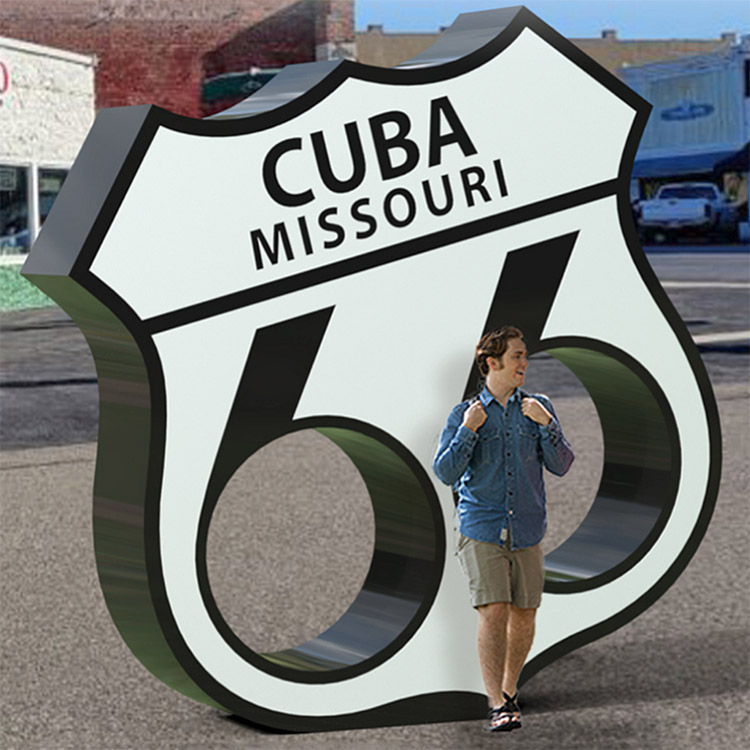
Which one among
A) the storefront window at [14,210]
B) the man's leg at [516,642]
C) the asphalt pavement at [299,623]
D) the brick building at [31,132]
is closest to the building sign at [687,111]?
the brick building at [31,132]

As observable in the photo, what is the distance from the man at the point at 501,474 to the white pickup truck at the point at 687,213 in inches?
1393

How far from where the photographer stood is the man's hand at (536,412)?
4.84 meters

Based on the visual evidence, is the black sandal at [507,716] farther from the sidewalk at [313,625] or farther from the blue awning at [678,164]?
the blue awning at [678,164]

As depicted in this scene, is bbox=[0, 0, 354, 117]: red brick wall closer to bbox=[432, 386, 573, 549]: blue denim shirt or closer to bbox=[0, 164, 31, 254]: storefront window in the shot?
bbox=[0, 164, 31, 254]: storefront window

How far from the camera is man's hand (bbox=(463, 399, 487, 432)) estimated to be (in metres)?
4.79

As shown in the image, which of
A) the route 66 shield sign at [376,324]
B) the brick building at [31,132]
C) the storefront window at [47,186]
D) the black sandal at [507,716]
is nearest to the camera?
the route 66 shield sign at [376,324]

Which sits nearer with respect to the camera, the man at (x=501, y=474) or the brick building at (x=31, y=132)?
the man at (x=501, y=474)

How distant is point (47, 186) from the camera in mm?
25594

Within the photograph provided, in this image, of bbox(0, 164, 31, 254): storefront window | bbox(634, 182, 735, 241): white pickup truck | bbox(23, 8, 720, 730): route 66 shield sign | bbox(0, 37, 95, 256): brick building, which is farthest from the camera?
bbox(634, 182, 735, 241): white pickup truck

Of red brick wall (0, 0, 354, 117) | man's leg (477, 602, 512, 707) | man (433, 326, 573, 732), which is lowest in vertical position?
man's leg (477, 602, 512, 707)

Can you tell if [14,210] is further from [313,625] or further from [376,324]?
[376,324]

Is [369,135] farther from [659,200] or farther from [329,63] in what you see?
[659,200]

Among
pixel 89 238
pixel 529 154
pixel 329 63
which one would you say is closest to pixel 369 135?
pixel 329 63

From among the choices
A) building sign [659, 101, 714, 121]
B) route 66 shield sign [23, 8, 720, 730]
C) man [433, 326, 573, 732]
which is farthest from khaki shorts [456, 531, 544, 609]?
building sign [659, 101, 714, 121]
